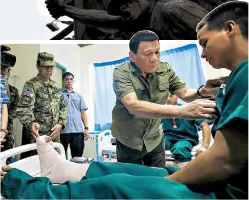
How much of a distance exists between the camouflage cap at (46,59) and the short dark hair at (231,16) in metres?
0.58

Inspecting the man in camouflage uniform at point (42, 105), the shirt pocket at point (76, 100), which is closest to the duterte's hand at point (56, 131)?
the man in camouflage uniform at point (42, 105)

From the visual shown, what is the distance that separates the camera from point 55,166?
0.95 meters

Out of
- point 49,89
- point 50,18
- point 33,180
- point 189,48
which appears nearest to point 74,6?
point 50,18

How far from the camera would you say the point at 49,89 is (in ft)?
3.35

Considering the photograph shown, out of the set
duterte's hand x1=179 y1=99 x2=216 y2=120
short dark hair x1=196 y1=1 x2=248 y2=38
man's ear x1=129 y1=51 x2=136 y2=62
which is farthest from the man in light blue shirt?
short dark hair x1=196 y1=1 x2=248 y2=38

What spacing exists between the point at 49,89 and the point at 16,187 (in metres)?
0.40

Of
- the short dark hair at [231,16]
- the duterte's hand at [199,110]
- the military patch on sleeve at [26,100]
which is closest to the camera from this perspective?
the short dark hair at [231,16]

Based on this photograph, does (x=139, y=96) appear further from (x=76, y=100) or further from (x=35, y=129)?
(x=35, y=129)

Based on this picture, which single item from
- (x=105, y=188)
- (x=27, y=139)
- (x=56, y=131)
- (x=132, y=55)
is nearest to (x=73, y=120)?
(x=56, y=131)

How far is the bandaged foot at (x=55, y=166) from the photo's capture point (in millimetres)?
900

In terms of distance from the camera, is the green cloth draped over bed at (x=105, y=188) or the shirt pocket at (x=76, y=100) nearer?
the green cloth draped over bed at (x=105, y=188)

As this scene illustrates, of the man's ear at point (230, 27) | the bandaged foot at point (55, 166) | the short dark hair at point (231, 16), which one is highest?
the short dark hair at point (231, 16)

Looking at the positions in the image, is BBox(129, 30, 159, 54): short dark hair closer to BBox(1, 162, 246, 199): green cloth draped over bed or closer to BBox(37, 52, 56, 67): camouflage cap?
BBox(37, 52, 56, 67): camouflage cap

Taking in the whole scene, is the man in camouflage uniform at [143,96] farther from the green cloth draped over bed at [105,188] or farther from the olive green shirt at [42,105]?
the green cloth draped over bed at [105,188]
